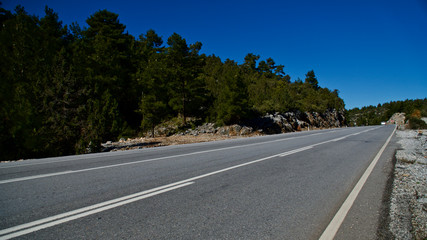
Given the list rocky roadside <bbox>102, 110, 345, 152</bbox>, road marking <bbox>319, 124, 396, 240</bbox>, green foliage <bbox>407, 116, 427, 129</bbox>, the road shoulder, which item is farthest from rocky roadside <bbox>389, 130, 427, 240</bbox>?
green foliage <bbox>407, 116, 427, 129</bbox>

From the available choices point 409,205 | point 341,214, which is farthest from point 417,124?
point 341,214

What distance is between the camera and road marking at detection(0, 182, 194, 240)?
7.73ft

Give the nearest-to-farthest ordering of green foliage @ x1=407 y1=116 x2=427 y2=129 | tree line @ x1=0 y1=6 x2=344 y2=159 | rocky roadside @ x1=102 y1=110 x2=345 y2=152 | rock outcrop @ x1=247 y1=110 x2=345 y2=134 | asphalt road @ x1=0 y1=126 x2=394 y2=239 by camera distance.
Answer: asphalt road @ x1=0 y1=126 x2=394 y2=239 < tree line @ x1=0 y1=6 x2=344 y2=159 < rocky roadside @ x1=102 y1=110 x2=345 y2=152 < rock outcrop @ x1=247 y1=110 x2=345 y2=134 < green foliage @ x1=407 y1=116 x2=427 y2=129

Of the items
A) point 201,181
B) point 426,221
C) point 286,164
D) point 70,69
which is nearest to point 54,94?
point 70,69

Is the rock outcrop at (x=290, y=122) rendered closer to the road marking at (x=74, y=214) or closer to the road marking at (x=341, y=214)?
the road marking at (x=341, y=214)

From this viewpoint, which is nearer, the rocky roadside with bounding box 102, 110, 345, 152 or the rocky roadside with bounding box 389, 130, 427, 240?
the rocky roadside with bounding box 389, 130, 427, 240

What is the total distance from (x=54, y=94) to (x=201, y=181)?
13012 millimetres

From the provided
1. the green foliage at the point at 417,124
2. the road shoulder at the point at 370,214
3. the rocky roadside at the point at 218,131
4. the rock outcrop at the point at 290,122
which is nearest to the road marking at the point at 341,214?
the road shoulder at the point at 370,214

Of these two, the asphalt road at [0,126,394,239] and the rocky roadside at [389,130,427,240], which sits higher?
the asphalt road at [0,126,394,239]

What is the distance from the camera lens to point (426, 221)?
2.80 meters

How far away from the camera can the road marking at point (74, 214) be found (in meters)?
2.36

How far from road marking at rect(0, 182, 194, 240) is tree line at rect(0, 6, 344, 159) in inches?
421

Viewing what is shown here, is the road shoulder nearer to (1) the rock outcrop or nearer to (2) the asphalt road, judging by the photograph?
(2) the asphalt road

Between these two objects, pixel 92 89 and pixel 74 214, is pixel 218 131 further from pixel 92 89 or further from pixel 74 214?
pixel 74 214
